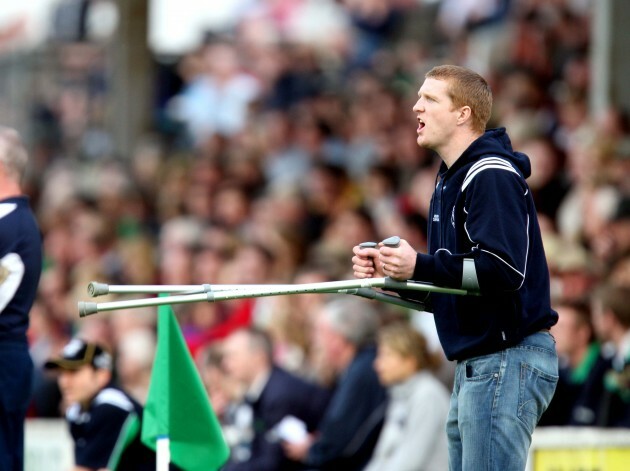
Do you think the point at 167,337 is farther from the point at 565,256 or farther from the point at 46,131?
the point at 46,131

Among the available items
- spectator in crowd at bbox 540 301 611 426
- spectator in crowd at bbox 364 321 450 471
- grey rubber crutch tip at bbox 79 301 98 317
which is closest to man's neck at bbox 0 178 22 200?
grey rubber crutch tip at bbox 79 301 98 317

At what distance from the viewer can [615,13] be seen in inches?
567

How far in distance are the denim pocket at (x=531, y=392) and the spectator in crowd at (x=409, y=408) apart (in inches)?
148

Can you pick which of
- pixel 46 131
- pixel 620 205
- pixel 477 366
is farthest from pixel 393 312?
pixel 46 131

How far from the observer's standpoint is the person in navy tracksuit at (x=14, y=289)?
795 cm

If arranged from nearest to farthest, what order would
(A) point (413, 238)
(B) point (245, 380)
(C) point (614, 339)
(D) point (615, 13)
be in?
(C) point (614, 339) → (B) point (245, 380) → (A) point (413, 238) → (D) point (615, 13)

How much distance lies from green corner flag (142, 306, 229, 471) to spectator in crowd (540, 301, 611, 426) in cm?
287

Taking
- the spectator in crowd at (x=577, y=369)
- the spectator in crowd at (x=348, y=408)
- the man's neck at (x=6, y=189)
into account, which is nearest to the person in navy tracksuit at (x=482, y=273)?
the man's neck at (x=6, y=189)

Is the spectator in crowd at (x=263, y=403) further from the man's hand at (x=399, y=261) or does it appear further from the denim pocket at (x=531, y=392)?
the man's hand at (x=399, y=261)

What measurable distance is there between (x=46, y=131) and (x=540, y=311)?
709 inches

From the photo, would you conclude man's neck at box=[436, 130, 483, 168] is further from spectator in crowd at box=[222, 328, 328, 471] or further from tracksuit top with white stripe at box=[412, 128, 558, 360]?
spectator in crowd at box=[222, 328, 328, 471]

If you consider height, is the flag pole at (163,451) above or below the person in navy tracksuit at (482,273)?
below

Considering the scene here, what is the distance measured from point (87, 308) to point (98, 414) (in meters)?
2.44

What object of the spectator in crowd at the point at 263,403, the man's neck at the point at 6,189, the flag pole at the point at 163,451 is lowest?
the spectator in crowd at the point at 263,403
